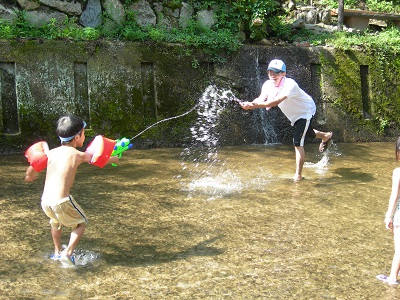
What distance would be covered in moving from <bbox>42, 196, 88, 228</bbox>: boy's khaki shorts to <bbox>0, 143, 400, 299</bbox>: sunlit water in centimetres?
32

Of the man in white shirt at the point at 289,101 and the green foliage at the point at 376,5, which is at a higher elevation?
the green foliage at the point at 376,5

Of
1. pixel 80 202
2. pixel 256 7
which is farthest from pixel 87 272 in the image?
pixel 256 7

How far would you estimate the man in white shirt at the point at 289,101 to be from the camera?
6.33 metres

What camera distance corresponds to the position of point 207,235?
4.39 meters

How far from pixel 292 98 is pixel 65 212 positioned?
396cm

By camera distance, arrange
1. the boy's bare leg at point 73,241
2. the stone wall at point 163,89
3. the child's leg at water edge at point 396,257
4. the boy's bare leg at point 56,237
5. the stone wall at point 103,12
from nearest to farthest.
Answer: the child's leg at water edge at point 396,257
the boy's bare leg at point 73,241
the boy's bare leg at point 56,237
the stone wall at point 163,89
the stone wall at point 103,12

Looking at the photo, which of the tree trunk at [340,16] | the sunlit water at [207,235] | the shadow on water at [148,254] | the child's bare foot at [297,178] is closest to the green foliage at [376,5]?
the tree trunk at [340,16]

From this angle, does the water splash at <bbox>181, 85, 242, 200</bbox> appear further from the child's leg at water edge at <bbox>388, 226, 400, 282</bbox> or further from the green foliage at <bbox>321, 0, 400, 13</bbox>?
the green foliage at <bbox>321, 0, 400, 13</bbox>

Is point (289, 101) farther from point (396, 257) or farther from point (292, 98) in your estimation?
point (396, 257)

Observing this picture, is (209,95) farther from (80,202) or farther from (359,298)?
(359,298)

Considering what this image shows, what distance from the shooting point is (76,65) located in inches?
329

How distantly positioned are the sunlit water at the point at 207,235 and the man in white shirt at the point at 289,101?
466 millimetres

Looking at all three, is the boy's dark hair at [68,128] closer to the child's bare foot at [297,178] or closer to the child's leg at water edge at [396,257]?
the child's leg at water edge at [396,257]

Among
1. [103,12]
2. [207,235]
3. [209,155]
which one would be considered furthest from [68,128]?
[103,12]
